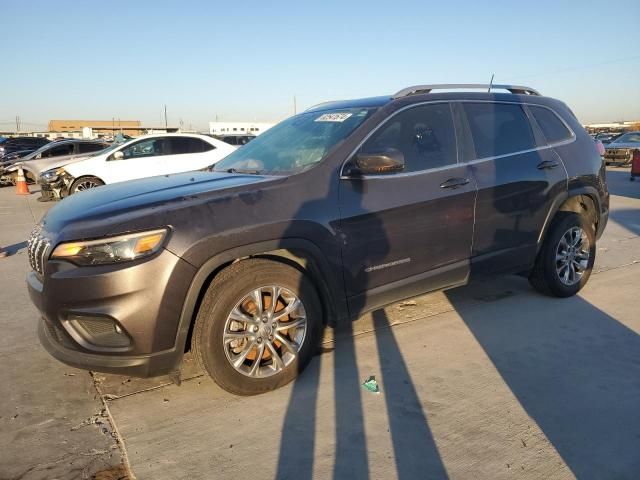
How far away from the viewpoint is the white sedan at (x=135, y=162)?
11109mm

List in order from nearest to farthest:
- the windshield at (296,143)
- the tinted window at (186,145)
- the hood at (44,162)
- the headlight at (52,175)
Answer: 1. the windshield at (296,143)
2. the tinted window at (186,145)
3. the headlight at (52,175)
4. the hood at (44,162)

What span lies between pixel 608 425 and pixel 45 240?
329 centimetres

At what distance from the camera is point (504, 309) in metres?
4.43

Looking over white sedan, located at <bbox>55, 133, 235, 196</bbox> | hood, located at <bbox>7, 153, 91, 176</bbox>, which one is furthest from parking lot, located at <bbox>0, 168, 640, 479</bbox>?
hood, located at <bbox>7, 153, 91, 176</bbox>

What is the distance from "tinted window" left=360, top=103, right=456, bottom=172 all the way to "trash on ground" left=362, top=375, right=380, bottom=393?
57.6 inches

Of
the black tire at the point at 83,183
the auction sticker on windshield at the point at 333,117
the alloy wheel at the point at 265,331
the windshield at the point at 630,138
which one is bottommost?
the alloy wheel at the point at 265,331

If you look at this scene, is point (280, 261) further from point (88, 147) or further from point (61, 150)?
point (61, 150)

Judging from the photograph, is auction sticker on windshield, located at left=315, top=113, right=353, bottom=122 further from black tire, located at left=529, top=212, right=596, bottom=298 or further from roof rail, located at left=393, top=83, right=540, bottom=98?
black tire, located at left=529, top=212, right=596, bottom=298

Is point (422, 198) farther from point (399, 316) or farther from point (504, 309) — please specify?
point (504, 309)

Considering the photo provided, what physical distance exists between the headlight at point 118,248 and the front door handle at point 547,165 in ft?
10.7

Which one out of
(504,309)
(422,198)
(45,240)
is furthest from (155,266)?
(504,309)

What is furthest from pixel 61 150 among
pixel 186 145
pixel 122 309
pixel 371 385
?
pixel 371 385

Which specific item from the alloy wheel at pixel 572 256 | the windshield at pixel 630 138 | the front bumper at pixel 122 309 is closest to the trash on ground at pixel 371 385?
the front bumper at pixel 122 309

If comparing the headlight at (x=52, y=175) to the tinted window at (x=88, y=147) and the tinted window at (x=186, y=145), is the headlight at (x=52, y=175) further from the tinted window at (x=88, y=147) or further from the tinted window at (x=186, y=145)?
the tinted window at (x=88, y=147)
